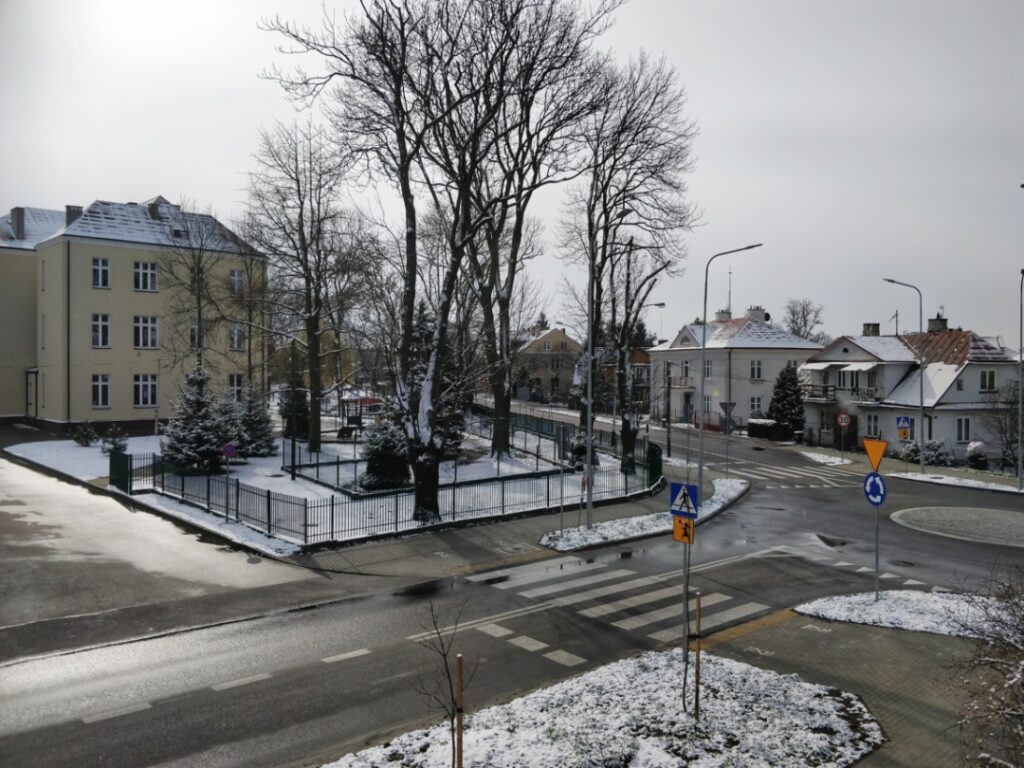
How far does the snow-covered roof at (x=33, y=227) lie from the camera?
46.0 meters

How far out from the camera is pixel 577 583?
52.4 feet

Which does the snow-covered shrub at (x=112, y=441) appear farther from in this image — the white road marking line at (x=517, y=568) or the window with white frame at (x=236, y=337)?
the white road marking line at (x=517, y=568)

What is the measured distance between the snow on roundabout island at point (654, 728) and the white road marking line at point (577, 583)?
4798 mm

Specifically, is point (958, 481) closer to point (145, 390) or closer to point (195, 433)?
point (195, 433)

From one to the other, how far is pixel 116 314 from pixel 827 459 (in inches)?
1573

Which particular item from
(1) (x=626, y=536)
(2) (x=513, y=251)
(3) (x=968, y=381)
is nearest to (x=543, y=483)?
(1) (x=626, y=536)

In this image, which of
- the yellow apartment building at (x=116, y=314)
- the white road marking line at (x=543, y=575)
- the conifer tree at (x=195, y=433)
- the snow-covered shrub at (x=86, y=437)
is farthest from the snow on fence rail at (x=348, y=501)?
the yellow apartment building at (x=116, y=314)

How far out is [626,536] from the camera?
20.6 metres

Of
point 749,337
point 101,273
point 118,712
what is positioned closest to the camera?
point 118,712

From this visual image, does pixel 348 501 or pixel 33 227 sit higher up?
pixel 33 227

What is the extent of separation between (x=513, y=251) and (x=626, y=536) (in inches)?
599

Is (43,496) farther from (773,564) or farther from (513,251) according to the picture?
(773,564)

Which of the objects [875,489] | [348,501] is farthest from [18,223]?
[875,489]

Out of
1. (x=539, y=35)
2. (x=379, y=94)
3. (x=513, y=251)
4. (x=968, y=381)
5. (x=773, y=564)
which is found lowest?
(x=773, y=564)
